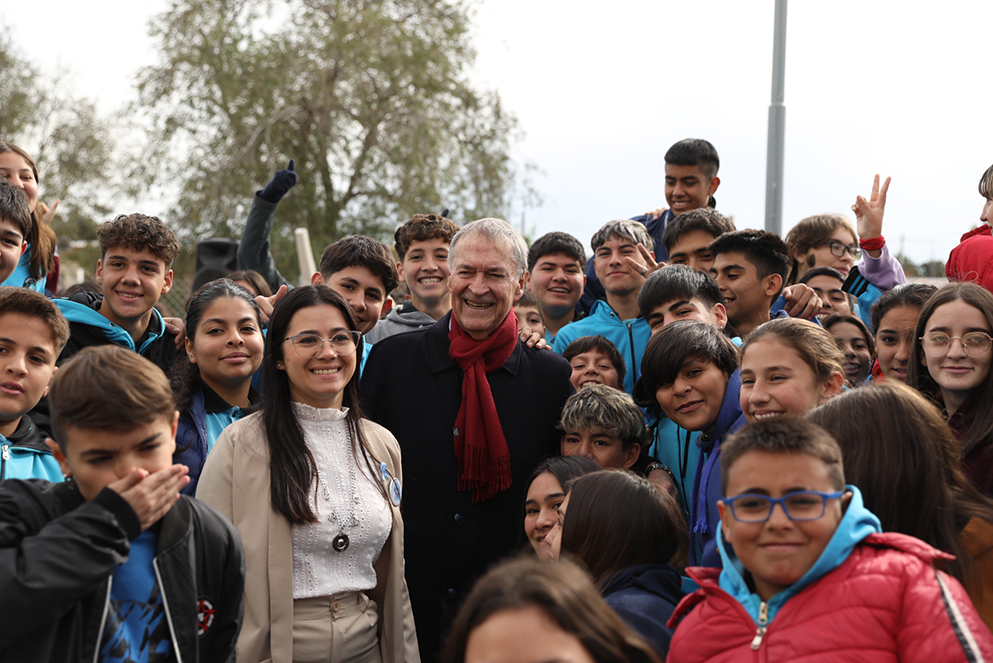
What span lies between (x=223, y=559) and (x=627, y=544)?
1.22m

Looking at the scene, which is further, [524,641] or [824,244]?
[824,244]

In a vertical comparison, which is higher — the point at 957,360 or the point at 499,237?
the point at 499,237

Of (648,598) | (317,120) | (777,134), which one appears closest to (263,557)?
(648,598)

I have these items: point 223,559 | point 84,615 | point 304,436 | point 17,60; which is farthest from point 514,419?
point 17,60

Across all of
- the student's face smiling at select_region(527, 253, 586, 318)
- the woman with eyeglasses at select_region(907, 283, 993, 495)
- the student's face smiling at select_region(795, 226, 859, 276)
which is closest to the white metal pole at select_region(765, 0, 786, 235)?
the student's face smiling at select_region(795, 226, 859, 276)

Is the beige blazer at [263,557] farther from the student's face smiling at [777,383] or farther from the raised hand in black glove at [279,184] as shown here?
the raised hand in black glove at [279,184]

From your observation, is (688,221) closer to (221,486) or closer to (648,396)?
(648,396)

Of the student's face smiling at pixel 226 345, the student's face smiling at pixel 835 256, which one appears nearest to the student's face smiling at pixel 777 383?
the student's face smiling at pixel 226 345

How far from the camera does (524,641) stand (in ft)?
5.55

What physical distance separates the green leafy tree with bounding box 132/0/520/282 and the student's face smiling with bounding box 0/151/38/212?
12.8 meters

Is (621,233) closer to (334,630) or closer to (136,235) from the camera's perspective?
(136,235)

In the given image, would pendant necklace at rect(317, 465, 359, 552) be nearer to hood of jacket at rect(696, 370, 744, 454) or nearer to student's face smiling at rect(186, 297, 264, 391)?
student's face smiling at rect(186, 297, 264, 391)

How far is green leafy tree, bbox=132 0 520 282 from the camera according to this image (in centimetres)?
1775

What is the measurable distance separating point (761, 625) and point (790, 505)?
1.02 ft
